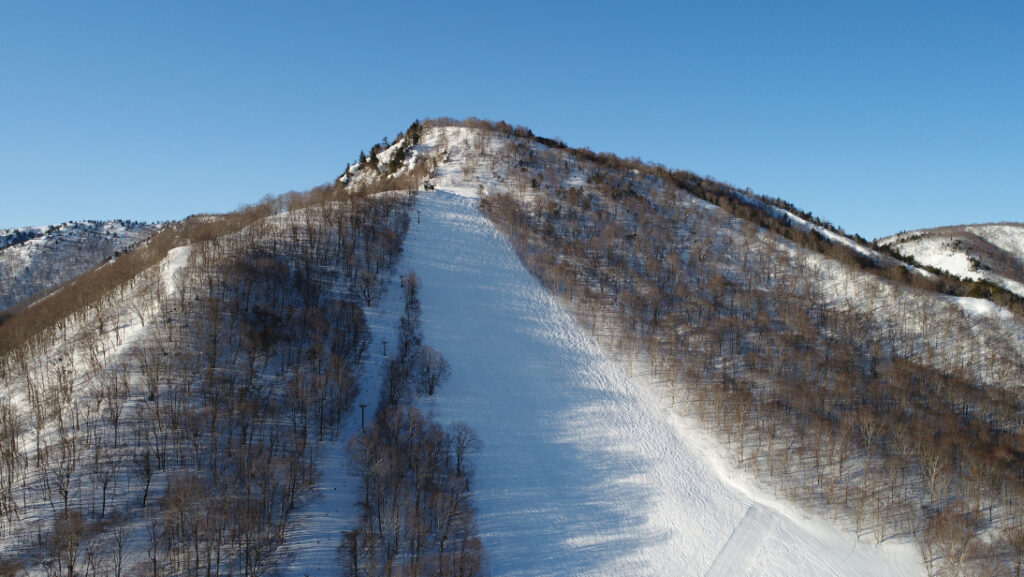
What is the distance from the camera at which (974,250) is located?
141m

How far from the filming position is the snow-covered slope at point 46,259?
466 ft

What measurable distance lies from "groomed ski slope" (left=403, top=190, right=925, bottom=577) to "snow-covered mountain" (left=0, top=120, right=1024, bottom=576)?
24 cm

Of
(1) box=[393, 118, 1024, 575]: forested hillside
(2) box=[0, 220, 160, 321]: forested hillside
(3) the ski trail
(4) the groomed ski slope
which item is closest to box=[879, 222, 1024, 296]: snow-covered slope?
(1) box=[393, 118, 1024, 575]: forested hillside

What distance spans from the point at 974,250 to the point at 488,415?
167m

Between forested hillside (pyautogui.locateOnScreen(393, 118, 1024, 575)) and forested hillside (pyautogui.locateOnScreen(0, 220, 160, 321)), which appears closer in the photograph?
forested hillside (pyautogui.locateOnScreen(393, 118, 1024, 575))

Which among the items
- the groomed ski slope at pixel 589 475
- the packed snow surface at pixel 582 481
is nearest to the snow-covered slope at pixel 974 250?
the packed snow surface at pixel 582 481

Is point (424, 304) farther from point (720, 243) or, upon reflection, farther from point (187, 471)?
point (720, 243)

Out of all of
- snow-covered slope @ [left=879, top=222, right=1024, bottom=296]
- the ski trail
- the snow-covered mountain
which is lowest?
the ski trail

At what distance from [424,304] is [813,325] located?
183 feet

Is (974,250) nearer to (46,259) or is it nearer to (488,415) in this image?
(488,415)

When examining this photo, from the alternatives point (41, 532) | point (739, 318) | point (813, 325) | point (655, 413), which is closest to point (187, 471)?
point (41, 532)

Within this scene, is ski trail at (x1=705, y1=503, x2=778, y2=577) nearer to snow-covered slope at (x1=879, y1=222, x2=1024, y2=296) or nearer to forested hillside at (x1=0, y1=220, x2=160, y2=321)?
snow-covered slope at (x1=879, y1=222, x2=1024, y2=296)

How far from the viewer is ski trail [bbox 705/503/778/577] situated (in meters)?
36.2

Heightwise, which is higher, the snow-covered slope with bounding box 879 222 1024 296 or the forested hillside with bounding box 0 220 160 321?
the snow-covered slope with bounding box 879 222 1024 296
